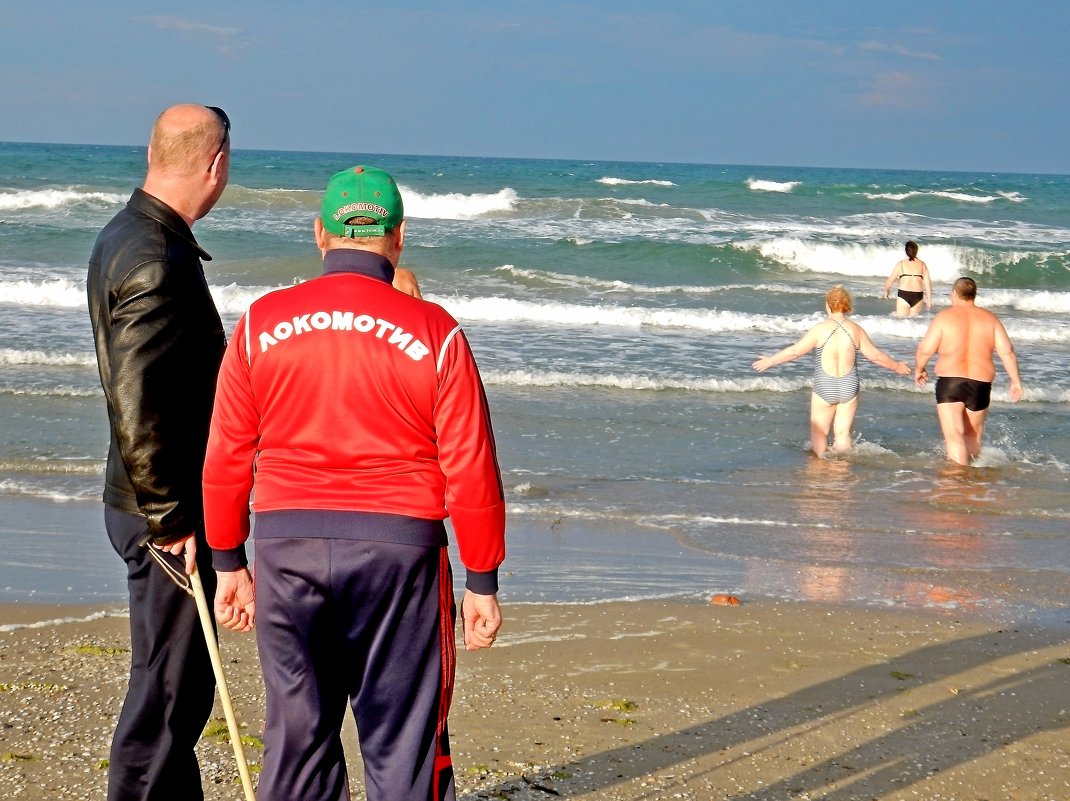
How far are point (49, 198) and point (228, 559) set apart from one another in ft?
112

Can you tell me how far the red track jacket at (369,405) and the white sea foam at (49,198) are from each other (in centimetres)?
3243

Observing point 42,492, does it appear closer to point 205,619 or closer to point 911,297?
point 205,619

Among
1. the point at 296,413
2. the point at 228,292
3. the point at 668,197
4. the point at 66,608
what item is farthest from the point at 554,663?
the point at 668,197

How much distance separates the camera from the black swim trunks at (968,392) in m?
9.95

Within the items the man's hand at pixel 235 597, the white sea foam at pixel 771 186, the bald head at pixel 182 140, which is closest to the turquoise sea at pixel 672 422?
the man's hand at pixel 235 597

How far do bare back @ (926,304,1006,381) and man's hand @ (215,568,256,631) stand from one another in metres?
8.30

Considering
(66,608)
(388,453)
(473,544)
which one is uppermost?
(388,453)

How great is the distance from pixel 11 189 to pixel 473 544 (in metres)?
37.6

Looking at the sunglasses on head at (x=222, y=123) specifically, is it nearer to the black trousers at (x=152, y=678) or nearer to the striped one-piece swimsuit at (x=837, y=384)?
the black trousers at (x=152, y=678)

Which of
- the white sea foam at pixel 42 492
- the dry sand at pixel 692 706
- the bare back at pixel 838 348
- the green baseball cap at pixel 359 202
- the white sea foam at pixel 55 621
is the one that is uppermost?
the green baseball cap at pixel 359 202

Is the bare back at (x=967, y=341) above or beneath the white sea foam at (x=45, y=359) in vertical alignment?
above

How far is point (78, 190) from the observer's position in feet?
117

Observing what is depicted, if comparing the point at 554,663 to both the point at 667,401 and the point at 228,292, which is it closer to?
the point at 667,401

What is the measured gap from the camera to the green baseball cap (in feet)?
8.37
